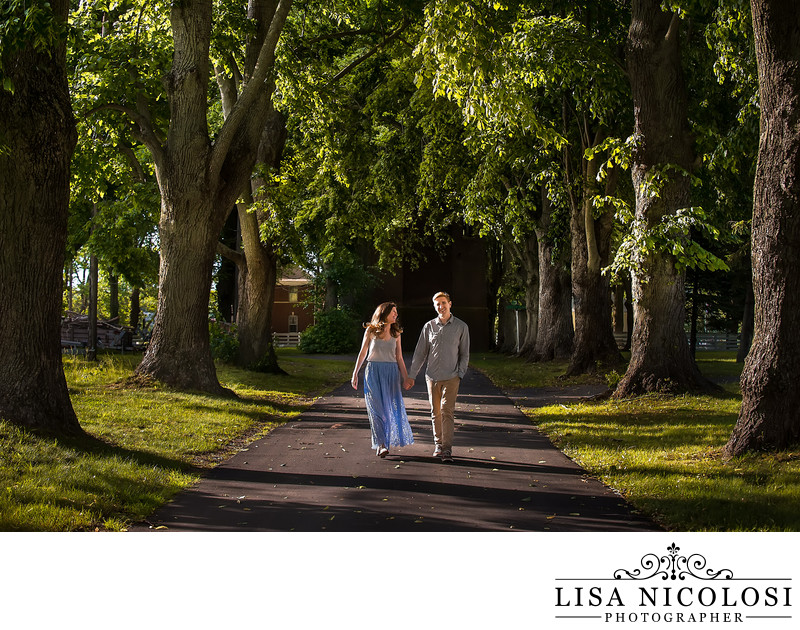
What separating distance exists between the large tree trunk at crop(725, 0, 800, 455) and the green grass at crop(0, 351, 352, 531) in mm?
6204

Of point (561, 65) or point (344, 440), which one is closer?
point (344, 440)

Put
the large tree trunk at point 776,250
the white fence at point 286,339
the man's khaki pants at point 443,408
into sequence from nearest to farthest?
the large tree trunk at point 776,250
the man's khaki pants at point 443,408
the white fence at point 286,339

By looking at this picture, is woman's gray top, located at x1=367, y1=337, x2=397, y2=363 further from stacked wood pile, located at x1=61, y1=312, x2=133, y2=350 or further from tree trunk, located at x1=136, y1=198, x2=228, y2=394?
stacked wood pile, located at x1=61, y1=312, x2=133, y2=350

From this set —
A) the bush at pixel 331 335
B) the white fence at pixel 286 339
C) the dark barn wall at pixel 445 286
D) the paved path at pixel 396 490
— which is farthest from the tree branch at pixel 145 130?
the white fence at pixel 286 339

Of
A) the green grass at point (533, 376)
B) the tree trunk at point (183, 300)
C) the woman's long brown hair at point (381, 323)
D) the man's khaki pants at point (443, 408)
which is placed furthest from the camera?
the green grass at point (533, 376)

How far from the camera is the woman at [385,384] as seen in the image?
10.7 metres

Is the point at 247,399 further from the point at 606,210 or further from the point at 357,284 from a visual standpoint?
the point at 357,284

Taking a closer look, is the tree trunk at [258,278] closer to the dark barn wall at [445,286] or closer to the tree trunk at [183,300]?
the tree trunk at [183,300]

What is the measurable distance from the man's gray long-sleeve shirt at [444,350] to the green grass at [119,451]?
9.28 ft

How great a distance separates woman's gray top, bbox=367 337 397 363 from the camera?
10.9 m

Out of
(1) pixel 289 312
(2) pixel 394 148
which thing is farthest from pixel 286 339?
(2) pixel 394 148

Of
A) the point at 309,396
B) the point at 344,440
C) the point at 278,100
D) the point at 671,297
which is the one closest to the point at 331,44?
the point at 278,100

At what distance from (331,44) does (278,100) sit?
17.5 feet

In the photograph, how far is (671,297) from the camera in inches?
664
